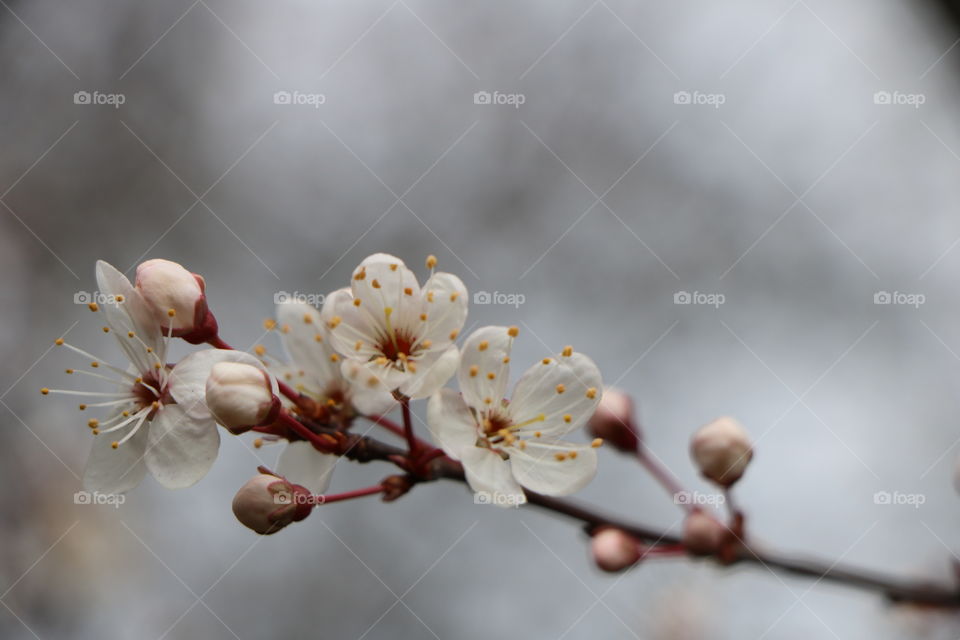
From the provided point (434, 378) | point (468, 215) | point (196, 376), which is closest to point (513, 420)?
point (434, 378)

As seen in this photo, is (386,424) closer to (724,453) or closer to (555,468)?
(555,468)

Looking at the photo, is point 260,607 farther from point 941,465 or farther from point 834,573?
point 941,465

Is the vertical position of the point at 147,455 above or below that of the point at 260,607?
above

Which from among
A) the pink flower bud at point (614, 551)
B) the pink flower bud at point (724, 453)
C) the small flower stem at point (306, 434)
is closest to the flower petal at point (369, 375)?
the small flower stem at point (306, 434)

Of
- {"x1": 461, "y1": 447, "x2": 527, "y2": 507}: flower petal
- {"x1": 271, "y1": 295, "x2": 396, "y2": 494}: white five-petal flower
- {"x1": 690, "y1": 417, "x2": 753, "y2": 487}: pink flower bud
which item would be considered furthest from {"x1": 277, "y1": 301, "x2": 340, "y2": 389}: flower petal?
{"x1": 690, "y1": 417, "x2": 753, "y2": 487}: pink flower bud

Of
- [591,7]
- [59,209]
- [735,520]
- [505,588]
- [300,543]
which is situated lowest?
[505,588]

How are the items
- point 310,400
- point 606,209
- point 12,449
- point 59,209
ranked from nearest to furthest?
point 310,400 → point 12,449 → point 59,209 → point 606,209

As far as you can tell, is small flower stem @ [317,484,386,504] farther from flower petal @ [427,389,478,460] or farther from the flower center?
the flower center

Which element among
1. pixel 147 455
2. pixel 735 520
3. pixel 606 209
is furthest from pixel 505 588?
pixel 147 455
